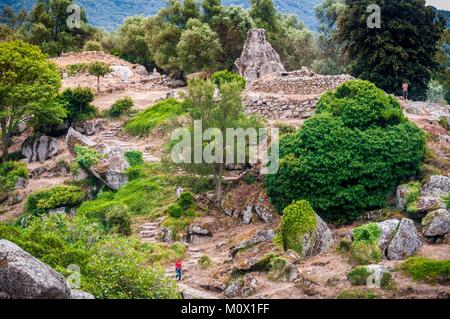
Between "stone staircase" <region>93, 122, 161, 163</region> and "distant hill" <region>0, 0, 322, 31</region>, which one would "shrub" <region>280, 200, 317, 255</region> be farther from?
"distant hill" <region>0, 0, 322, 31</region>

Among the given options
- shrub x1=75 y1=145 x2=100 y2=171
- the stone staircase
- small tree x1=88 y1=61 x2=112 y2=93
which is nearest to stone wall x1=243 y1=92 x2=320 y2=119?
the stone staircase

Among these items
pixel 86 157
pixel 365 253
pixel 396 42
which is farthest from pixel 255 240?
pixel 396 42

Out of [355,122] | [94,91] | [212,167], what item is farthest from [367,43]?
[94,91]

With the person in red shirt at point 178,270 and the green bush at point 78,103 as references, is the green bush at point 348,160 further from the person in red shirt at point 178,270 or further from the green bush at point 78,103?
the green bush at point 78,103

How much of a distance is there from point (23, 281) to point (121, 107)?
2812 cm

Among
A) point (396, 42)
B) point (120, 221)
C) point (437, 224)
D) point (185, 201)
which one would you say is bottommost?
point (120, 221)

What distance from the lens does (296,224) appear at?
28.1 m

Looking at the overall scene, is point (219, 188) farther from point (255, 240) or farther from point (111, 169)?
point (111, 169)

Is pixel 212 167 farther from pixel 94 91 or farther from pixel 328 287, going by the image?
pixel 94 91

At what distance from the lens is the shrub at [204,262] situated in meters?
28.8

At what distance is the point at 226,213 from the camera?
33.6 meters

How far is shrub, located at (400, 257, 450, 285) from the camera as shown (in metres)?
24.1

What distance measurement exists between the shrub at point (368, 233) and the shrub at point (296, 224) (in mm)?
1592
